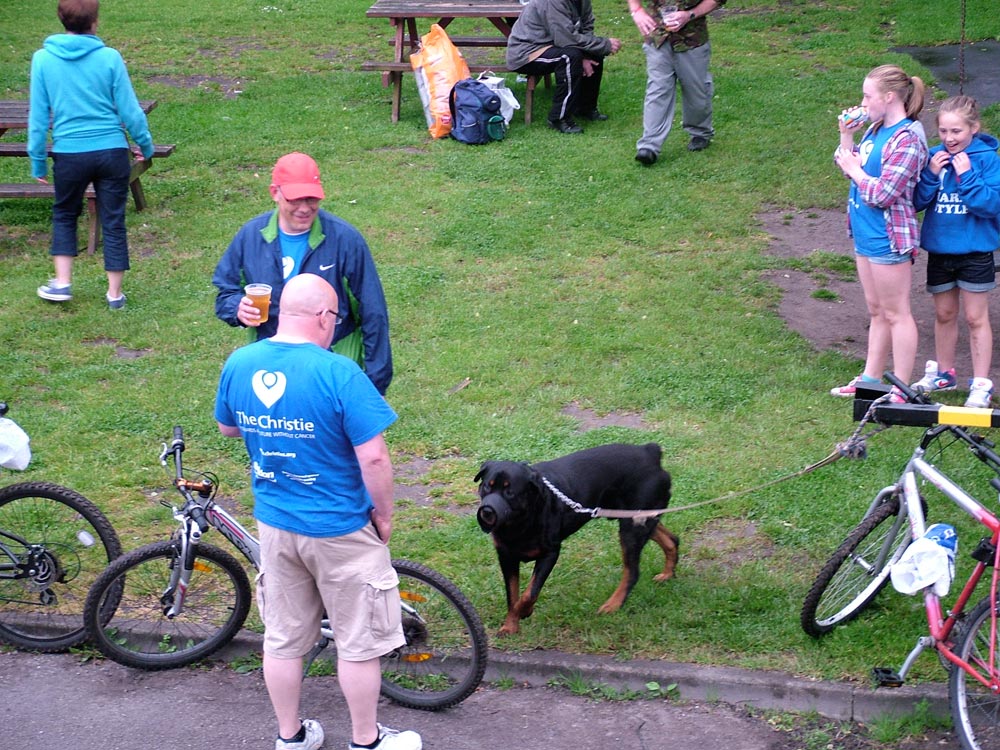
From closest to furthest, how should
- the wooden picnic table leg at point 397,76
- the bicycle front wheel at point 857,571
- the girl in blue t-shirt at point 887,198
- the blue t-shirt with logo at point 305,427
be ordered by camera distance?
the blue t-shirt with logo at point 305,427 → the bicycle front wheel at point 857,571 → the girl in blue t-shirt at point 887,198 → the wooden picnic table leg at point 397,76

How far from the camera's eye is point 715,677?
4.53 meters

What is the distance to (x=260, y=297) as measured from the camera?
4512 millimetres

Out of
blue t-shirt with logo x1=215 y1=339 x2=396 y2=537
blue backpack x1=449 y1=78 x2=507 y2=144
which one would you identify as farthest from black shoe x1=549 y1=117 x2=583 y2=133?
blue t-shirt with logo x1=215 y1=339 x2=396 y2=537

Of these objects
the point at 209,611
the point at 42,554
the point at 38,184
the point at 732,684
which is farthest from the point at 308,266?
the point at 38,184

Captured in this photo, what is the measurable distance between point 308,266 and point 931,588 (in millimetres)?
2722

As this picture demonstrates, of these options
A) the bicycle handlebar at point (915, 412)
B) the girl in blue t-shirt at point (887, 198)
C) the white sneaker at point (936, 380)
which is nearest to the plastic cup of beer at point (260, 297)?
the bicycle handlebar at point (915, 412)

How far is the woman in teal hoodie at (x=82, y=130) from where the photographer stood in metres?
7.85

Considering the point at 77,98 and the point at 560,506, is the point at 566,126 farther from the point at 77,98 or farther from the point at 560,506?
the point at 560,506

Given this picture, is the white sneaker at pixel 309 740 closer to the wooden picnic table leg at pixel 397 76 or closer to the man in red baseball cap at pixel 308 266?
the man in red baseball cap at pixel 308 266

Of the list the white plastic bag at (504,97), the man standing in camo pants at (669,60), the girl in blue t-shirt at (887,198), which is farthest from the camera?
the white plastic bag at (504,97)

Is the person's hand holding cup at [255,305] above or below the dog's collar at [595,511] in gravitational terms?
above

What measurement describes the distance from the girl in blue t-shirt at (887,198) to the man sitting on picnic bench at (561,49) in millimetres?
5590

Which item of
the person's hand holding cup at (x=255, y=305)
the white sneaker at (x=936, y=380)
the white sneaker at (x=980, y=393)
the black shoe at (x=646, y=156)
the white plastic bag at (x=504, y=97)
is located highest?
the person's hand holding cup at (x=255, y=305)

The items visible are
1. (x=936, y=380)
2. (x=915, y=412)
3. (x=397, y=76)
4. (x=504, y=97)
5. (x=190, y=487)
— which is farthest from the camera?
(x=397, y=76)
